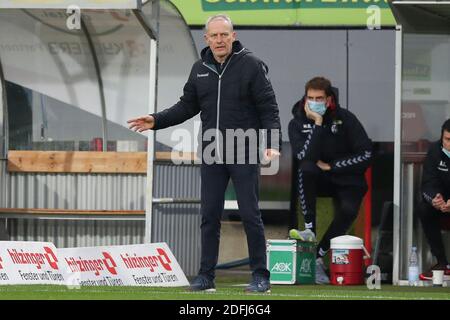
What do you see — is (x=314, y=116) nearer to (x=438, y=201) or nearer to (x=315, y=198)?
(x=315, y=198)

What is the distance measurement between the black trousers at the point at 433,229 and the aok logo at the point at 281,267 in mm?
1347

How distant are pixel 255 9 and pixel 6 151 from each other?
9.55ft

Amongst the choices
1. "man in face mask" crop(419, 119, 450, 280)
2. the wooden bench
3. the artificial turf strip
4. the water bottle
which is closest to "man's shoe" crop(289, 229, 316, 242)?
the water bottle

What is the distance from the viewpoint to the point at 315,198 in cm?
1410

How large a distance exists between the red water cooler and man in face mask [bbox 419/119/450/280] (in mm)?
597

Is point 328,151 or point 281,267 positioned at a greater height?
point 328,151

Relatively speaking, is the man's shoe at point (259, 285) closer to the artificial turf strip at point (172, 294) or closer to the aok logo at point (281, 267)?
the artificial turf strip at point (172, 294)

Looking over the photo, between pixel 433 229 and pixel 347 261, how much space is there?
33.7 inches

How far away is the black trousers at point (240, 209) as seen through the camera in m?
10.5

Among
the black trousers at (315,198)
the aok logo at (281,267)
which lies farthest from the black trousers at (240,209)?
the black trousers at (315,198)

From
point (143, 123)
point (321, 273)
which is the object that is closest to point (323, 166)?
point (321, 273)

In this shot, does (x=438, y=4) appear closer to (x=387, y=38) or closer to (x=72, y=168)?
(x=387, y=38)

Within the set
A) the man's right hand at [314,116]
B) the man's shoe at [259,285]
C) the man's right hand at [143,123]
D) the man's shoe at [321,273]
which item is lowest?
the man's shoe at [321,273]
